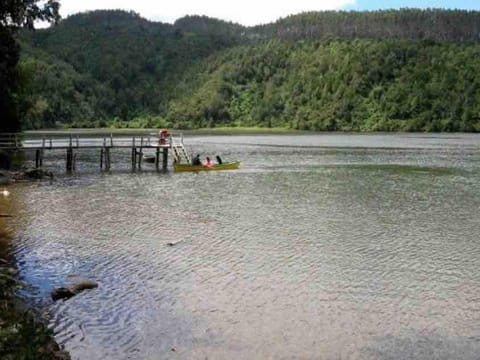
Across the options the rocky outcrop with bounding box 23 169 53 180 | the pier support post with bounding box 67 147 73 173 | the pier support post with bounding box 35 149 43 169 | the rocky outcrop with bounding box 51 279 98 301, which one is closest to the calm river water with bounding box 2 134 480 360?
the rocky outcrop with bounding box 51 279 98 301

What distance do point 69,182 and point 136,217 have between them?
1874 centimetres

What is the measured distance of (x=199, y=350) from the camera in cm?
1511

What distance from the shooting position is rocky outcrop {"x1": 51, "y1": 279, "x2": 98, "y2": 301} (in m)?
18.9

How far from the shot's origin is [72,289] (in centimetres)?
1942

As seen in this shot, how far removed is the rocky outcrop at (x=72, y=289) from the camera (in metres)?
18.9

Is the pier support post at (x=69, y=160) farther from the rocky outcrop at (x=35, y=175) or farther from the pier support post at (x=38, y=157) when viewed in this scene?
the rocky outcrop at (x=35, y=175)

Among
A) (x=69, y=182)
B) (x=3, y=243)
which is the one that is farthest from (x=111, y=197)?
(x=3, y=243)

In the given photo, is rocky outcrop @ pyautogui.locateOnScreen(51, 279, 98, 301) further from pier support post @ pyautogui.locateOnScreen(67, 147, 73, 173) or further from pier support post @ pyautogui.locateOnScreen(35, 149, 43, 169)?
pier support post @ pyautogui.locateOnScreen(35, 149, 43, 169)

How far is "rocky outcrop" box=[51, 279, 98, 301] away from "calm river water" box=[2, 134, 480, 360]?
0.36 metres

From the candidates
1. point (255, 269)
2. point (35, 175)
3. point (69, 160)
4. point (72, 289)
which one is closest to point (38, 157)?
point (69, 160)

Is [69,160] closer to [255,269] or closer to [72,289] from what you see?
[255,269]

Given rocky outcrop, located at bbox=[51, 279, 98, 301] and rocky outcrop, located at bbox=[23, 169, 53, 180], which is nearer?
rocky outcrop, located at bbox=[51, 279, 98, 301]

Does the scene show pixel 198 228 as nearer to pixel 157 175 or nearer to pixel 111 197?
pixel 111 197

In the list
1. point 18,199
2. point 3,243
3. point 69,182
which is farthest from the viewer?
point 69,182
